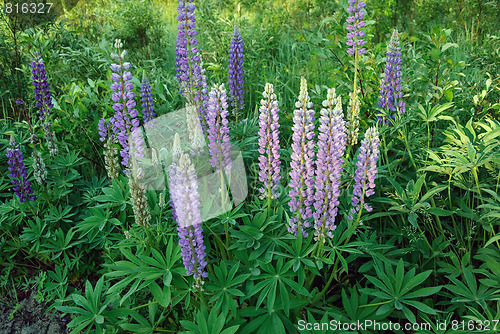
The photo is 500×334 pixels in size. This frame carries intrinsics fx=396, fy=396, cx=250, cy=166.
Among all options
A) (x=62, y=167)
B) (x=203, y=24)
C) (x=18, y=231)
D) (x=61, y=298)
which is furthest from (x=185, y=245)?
(x=203, y=24)

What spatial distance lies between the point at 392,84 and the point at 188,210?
1.76 meters

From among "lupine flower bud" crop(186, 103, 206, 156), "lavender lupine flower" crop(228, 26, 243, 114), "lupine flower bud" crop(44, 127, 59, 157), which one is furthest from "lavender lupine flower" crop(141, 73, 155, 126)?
"lupine flower bud" crop(44, 127, 59, 157)

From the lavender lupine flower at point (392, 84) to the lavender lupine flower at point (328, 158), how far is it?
3.33 feet

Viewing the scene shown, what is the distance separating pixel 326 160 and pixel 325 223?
331 millimetres

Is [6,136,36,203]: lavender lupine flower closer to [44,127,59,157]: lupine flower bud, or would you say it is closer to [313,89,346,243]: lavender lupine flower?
[44,127,59,157]: lupine flower bud

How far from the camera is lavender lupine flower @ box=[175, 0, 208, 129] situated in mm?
2523

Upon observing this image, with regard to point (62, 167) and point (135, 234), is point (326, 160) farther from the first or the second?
point (62, 167)

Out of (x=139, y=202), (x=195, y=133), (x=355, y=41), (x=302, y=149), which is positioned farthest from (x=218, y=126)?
(x=355, y=41)

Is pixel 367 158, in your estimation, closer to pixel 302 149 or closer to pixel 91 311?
pixel 302 149

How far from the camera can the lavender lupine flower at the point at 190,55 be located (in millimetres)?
2523

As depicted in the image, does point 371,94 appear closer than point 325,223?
No

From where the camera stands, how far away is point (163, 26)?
6512 millimetres

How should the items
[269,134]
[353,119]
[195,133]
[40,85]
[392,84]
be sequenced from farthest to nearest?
[40,85] → [392,84] → [353,119] → [195,133] → [269,134]

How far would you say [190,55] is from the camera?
259 centimetres
